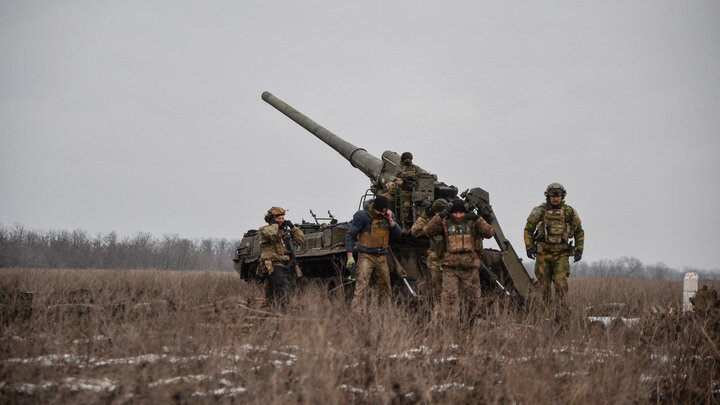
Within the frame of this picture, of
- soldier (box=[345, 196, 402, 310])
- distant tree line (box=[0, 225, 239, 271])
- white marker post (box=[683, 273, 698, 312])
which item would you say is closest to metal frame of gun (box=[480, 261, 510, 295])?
soldier (box=[345, 196, 402, 310])

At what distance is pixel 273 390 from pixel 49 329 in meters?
2.63

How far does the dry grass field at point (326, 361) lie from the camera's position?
11.6 ft

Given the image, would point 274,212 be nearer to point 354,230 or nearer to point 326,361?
point 354,230

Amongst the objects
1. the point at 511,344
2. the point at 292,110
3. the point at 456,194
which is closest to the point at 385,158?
the point at 456,194

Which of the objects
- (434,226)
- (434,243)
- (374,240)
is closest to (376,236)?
(374,240)

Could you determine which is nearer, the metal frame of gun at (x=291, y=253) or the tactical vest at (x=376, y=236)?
the tactical vest at (x=376, y=236)

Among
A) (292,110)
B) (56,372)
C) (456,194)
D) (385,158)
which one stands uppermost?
(292,110)

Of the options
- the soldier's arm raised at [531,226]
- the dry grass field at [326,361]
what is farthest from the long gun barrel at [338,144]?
the dry grass field at [326,361]

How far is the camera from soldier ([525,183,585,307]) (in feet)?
24.2

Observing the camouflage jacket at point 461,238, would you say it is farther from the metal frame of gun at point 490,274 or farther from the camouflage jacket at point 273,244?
the camouflage jacket at point 273,244

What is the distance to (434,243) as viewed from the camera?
7.42 metres

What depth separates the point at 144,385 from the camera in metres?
3.50

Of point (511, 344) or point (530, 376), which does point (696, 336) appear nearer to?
point (511, 344)

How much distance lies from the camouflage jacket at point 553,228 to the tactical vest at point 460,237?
4.81ft
